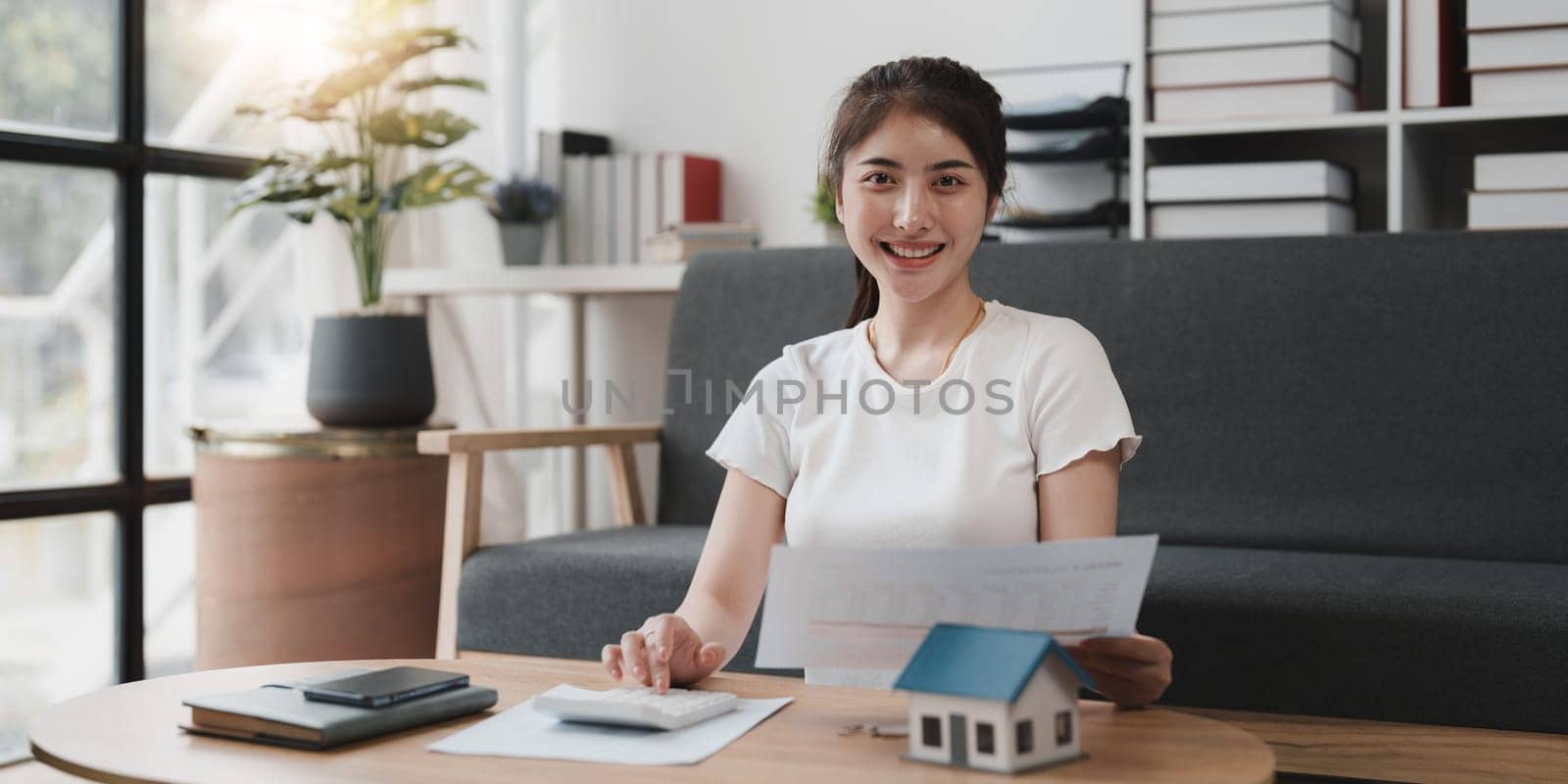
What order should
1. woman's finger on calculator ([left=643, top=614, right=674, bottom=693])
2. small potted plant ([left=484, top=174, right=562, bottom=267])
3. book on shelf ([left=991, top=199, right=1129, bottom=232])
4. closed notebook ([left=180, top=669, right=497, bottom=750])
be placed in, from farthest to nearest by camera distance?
small potted plant ([left=484, top=174, right=562, bottom=267]) → book on shelf ([left=991, top=199, right=1129, bottom=232]) → woman's finger on calculator ([left=643, top=614, right=674, bottom=693]) → closed notebook ([left=180, top=669, right=497, bottom=750])

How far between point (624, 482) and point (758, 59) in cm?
126

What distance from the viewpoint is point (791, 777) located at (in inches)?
40.1

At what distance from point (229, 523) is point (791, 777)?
2028 mm

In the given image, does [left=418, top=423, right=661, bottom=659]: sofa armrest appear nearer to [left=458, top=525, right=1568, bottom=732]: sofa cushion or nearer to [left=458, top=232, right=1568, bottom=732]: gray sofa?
[left=458, top=232, right=1568, bottom=732]: gray sofa

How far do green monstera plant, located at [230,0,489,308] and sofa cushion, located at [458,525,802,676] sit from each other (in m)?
0.87

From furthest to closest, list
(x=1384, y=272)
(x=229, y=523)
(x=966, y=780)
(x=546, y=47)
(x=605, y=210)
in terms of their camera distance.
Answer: (x=546, y=47) < (x=605, y=210) < (x=229, y=523) < (x=1384, y=272) < (x=966, y=780)

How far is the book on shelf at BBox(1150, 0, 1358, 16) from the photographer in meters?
2.64

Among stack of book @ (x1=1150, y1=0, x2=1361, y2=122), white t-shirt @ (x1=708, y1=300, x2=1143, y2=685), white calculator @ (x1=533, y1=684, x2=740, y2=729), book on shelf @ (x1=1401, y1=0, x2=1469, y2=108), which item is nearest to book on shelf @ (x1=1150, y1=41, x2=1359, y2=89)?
stack of book @ (x1=1150, y1=0, x2=1361, y2=122)

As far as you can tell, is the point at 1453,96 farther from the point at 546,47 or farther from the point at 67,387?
the point at 67,387

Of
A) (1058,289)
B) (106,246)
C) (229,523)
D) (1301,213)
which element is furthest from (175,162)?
(1301,213)

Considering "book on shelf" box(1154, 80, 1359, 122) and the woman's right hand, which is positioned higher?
"book on shelf" box(1154, 80, 1359, 122)

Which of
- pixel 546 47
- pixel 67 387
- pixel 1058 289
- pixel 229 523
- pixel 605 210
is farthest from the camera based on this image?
pixel 546 47

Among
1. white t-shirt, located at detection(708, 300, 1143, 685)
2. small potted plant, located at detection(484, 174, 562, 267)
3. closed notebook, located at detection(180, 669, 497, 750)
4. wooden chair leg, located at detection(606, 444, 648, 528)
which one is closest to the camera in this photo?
closed notebook, located at detection(180, 669, 497, 750)

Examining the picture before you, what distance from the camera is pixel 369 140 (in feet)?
10.1
